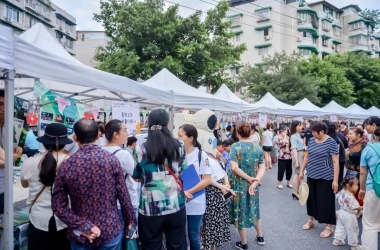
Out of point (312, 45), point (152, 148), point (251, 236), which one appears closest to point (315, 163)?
point (251, 236)

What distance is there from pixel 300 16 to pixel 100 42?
86.9 feet

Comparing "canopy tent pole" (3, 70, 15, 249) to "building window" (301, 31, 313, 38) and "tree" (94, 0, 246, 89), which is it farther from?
"building window" (301, 31, 313, 38)

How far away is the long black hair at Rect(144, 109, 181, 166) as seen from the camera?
2.26 meters

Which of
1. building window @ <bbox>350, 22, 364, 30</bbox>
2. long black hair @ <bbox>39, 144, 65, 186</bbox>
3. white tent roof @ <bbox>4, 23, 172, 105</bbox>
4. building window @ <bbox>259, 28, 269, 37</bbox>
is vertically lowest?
long black hair @ <bbox>39, 144, 65, 186</bbox>

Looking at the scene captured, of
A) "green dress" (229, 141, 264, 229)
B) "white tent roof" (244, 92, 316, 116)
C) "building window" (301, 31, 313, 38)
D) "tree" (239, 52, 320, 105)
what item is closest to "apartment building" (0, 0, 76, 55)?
"tree" (239, 52, 320, 105)

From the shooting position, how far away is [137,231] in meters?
2.46

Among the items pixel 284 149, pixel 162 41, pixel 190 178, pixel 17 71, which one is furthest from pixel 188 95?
pixel 162 41

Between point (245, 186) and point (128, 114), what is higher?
point (128, 114)

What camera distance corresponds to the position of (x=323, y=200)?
4316mm

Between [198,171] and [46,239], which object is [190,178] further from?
[46,239]

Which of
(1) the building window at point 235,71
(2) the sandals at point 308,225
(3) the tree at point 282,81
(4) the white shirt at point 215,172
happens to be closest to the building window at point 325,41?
(1) the building window at point 235,71

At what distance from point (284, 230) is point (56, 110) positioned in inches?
147

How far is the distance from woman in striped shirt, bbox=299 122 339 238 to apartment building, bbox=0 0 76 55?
25.6 metres

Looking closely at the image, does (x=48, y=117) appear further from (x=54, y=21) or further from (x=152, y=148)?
(x=54, y=21)
